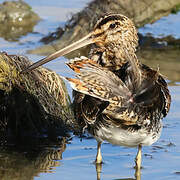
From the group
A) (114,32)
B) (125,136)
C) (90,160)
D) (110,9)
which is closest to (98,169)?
(90,160)

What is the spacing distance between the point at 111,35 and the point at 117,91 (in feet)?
3.35

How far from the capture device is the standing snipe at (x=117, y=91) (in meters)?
5.05

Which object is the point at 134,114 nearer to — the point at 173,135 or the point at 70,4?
the point at 173,135

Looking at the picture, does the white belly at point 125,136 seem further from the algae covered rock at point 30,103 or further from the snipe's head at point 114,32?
the algae covered rock at point 30,103

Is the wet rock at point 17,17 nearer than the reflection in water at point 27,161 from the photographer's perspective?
No

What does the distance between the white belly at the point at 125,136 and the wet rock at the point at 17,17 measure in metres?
6.41

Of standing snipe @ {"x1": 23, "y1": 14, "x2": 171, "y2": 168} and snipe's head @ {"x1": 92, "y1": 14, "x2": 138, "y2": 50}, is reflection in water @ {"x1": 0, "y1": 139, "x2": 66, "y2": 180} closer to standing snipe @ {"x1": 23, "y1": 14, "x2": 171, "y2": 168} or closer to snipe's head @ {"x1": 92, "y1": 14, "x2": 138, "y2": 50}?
standing snipe @ {"x1": 23, "y1": 14, "x2": 171, "y2": 168}

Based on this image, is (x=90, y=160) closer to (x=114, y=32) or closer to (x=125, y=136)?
(x=125, y=136)

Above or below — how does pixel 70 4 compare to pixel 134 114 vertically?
below

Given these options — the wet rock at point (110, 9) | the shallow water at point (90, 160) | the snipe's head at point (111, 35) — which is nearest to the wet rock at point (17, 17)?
the wet rock at point (110, 9)

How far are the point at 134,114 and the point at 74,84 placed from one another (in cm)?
74

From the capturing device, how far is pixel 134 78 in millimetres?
5320

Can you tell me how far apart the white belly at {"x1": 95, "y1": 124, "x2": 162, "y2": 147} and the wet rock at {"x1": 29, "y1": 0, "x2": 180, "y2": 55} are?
192 inches

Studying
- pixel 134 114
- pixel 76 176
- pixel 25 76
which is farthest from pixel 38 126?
pixel 134 114
